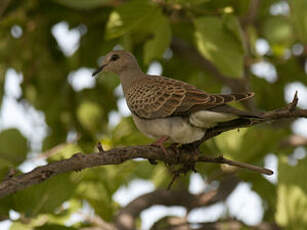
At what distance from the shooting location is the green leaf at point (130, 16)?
307 cm

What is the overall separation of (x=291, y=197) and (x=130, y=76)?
5.75 ft

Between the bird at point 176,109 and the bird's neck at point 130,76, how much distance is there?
0.16 metres

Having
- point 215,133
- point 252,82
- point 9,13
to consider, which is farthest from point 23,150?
point 252,82

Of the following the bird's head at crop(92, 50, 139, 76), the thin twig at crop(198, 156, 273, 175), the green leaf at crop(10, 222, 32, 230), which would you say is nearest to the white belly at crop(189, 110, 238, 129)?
the thin twig at crop(198, 156, 273, 175)

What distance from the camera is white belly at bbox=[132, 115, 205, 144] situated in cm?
290

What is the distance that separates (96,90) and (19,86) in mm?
733

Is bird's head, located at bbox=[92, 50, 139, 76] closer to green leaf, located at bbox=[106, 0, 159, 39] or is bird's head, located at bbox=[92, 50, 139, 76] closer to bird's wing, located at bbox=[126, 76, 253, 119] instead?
bird's wing, located at bbox=[126, 76, 253, 119]

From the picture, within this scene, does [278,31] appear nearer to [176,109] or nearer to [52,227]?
[176,109]

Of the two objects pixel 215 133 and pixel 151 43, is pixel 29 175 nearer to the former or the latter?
pixel 215 133

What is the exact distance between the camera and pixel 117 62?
4.16 metres

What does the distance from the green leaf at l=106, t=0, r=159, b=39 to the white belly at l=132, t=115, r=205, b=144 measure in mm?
595

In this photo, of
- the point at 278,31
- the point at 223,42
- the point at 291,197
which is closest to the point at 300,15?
the point at 223,42

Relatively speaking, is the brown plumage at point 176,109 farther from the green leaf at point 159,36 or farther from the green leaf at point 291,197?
the green leaf at point 291,197

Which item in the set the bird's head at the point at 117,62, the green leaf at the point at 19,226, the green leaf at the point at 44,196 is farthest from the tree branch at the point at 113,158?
the bird's head at the point at 117,62
